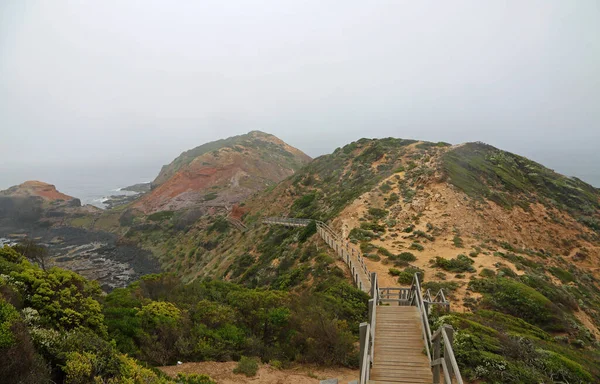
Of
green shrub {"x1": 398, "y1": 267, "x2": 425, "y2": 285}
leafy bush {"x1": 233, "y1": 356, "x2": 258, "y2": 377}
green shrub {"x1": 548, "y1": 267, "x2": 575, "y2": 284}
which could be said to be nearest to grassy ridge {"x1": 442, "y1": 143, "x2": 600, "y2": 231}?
green shrub {"x1": 548, "y1": 267, "x2": 575, "y2": 284}

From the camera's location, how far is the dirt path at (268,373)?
8305 mm

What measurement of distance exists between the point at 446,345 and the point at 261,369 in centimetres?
569

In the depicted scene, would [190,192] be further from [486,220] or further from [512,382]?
[512,382]

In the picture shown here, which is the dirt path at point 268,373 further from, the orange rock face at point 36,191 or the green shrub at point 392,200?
the orange rock face at point 36,191

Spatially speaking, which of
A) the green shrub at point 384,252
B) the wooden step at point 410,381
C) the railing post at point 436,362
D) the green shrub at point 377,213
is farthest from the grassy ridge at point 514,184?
the wooden step at point 410,381

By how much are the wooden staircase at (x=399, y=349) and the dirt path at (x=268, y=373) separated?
87.4 inches

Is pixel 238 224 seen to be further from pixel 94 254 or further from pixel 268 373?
pixel 268 373

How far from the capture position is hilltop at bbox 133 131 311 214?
246 feet

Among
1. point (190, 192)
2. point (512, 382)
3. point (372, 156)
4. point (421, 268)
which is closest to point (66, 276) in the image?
point (512, 382)

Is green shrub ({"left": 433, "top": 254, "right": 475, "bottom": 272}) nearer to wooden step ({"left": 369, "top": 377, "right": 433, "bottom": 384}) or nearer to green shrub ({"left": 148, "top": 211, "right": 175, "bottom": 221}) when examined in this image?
wooden step ({"left": 369, "top": 377, "right": 433, "bottom": 384})

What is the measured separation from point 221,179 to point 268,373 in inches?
3039

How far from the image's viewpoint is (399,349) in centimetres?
695

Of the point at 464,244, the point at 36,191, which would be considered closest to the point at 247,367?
the point at 464,244

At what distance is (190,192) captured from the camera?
263 ft
